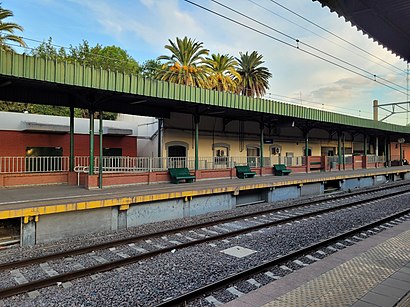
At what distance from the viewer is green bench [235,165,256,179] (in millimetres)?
16059

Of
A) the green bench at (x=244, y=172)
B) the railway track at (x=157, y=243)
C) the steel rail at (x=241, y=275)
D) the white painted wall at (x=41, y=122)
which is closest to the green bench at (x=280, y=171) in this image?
the green bench at (x=244, y=172)

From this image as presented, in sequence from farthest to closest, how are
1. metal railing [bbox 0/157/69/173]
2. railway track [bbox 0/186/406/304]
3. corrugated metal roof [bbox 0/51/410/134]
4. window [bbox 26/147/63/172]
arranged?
1. window [bbox 26/147/63/172]
2. metal railing [bbox 0/157/69/173]
3. corrugated metal roof [bbox 0/51/410/134]
4. railway track [bbox 0/186/406/304]

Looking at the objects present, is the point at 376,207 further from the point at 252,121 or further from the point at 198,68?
the point at 198,68

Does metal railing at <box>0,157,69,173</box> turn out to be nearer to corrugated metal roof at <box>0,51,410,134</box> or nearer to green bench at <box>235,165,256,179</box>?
corrugated metal roof at <box>0,51,410,134</box>

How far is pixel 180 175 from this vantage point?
1344 cm

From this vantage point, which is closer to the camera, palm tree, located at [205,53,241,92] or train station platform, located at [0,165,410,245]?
train station platform, located at [0,165,410,245]

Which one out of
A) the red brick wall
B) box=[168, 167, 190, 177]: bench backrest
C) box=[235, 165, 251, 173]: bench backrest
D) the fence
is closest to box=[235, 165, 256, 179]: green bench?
box=[235, 165, 251, 173]: bench backrest

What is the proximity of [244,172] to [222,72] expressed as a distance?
65.4 feet

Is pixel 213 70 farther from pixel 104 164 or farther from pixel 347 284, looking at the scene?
pixel 347 284

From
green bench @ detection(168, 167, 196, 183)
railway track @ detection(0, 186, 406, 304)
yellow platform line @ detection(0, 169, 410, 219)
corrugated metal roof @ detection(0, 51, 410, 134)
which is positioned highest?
corrugated metal roof @ detection(0, 51, 410, 134)

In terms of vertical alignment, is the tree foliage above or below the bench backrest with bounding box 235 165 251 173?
above

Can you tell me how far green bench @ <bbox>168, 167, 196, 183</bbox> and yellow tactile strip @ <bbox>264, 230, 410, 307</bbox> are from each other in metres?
8.58

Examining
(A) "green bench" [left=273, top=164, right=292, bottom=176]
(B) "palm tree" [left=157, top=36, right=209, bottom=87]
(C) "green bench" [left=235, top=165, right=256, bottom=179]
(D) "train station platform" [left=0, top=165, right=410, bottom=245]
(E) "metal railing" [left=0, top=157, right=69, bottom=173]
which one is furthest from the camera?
(B) "palm tree" [left=157, top=36, right=209, bottom=87]

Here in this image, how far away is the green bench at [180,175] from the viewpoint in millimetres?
13242
